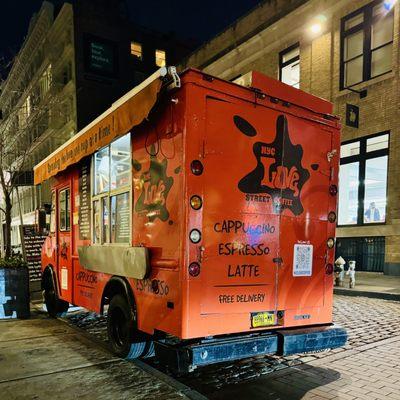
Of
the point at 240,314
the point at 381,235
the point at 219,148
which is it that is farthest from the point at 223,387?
the point at 381,235

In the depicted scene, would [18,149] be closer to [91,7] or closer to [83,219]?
[83,219]

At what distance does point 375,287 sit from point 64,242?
340 inches

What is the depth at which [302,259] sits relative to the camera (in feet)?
15.3

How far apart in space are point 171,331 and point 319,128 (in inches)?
120

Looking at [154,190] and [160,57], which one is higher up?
[160,57]

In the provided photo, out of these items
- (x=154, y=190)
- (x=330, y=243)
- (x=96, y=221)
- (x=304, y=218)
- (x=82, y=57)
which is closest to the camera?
(x=154, y=190)

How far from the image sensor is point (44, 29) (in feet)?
111

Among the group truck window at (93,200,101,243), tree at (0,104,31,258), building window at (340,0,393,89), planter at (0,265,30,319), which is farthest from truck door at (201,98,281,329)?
building window at (340,0,393,89)

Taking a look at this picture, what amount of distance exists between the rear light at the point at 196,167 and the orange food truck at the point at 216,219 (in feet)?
0.03

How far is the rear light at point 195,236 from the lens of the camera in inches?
147

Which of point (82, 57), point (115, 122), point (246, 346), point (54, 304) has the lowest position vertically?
point (54, 304)

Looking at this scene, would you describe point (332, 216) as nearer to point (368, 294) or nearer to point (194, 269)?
point (194, 269)

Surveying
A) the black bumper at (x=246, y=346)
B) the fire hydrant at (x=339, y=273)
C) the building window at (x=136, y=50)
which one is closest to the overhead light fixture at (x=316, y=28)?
the fire hydrant at (x=339, y=273)

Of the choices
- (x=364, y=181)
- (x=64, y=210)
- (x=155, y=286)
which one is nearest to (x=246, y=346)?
(x=155, y=286)
